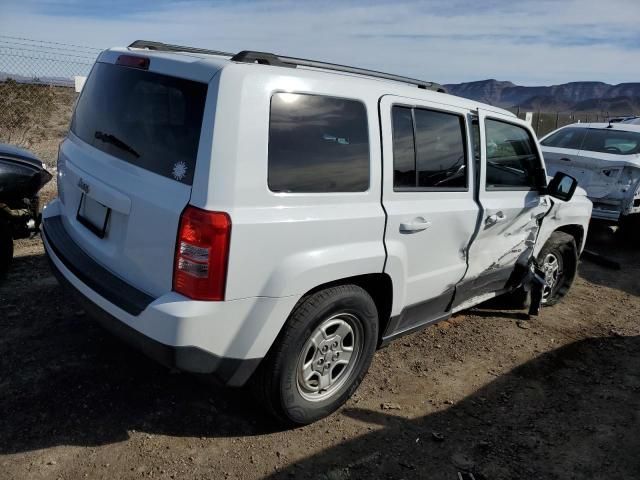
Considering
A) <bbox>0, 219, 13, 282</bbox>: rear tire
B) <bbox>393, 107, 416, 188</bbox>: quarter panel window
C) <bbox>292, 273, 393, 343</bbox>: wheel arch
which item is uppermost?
<bbox>393, 107, 416, 188</bbox>: quarter panel window

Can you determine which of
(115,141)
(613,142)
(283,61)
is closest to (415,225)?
(283,61)

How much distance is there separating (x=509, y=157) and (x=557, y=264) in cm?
161

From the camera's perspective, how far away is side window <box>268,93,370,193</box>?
250 centimetres

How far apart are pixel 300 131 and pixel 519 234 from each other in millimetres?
2457

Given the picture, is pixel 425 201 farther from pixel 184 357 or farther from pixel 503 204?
pixel 184 357

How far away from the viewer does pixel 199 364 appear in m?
2.45

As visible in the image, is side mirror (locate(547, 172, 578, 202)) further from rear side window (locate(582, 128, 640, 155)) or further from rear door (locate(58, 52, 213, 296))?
rear side window (locate(582, 128, 640, 155))

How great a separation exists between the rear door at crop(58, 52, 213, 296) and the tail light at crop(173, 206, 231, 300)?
0.20 ft

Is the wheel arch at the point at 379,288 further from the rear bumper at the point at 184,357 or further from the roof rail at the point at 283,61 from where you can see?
the roof rail at the point at 283,61

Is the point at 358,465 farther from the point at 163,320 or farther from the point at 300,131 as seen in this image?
the point at 300,131

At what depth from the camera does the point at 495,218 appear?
3.83 metres

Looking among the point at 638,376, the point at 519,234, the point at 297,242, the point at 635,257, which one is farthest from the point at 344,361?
the point at 635,257

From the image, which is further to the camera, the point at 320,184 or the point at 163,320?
the point at 320,184

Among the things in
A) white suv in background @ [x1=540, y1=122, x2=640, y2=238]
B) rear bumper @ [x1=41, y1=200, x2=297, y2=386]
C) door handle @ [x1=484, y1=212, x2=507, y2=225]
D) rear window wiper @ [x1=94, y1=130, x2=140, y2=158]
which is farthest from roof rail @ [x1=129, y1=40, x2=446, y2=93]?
white suv in background @ [x1=540, y1=122, x2=640, y2=238]
